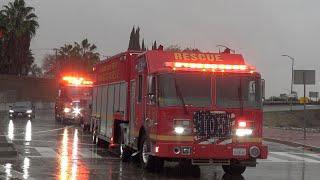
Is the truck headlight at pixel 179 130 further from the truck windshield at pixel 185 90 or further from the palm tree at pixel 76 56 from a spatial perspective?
the palm tree at pixel 76 56

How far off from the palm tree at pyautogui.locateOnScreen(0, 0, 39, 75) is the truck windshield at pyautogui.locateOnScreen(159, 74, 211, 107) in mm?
71408

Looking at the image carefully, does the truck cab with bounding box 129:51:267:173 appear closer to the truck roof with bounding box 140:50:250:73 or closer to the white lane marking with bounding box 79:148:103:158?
the truck roof with bounding box 140:50:250:73

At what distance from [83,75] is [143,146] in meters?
26.9

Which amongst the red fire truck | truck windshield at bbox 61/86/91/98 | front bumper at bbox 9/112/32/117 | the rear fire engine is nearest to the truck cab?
the red fire truck

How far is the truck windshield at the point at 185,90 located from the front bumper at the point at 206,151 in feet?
2.94

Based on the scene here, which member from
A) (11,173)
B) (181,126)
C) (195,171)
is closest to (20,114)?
(195,171)

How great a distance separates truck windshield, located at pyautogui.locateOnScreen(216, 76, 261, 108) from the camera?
14062 mm

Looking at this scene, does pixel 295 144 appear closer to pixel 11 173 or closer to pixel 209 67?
pixel 209 67

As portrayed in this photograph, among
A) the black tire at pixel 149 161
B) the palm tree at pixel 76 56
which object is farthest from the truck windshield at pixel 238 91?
the palm tree at pixel 76 56

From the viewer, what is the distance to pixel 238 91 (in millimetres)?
14195

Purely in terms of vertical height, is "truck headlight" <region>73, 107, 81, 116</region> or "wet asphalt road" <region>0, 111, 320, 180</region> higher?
"truck headlight" <region>73, 107, 81, 116</region>

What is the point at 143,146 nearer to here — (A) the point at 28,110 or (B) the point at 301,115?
(A) the point at 28,110

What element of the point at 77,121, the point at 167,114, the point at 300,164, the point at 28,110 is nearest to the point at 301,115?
the point at 28,110

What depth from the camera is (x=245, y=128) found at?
1400cm
